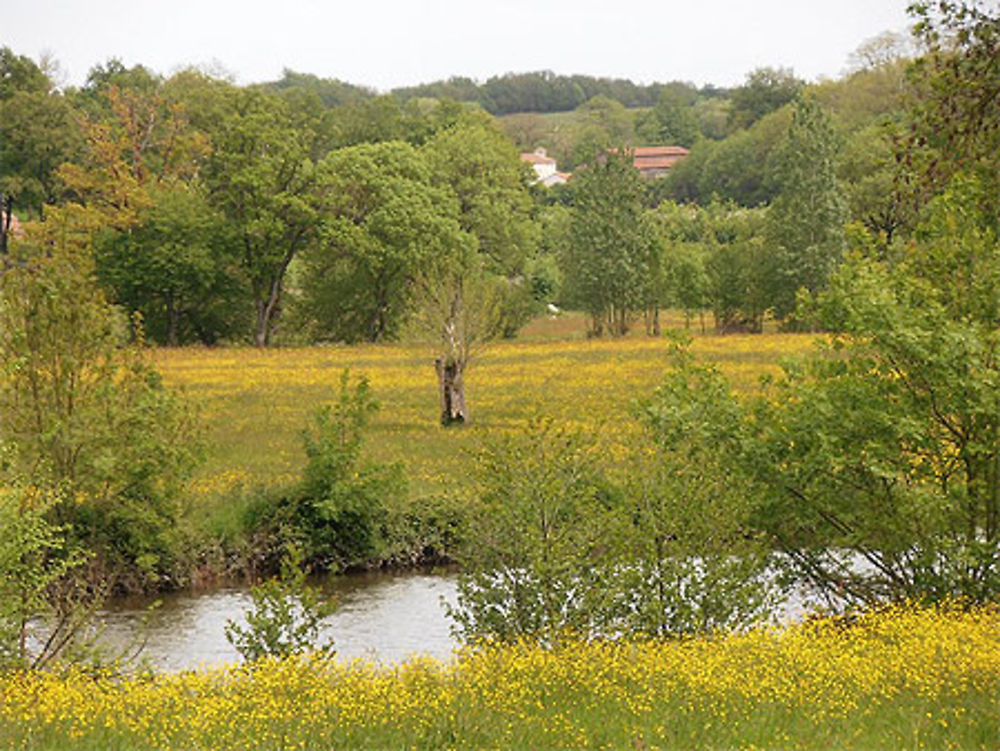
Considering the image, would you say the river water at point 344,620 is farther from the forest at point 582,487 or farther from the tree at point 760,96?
the tree at point 760,96

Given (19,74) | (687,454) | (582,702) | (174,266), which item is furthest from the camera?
(19,74)

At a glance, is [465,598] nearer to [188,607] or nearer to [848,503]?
[848,503]

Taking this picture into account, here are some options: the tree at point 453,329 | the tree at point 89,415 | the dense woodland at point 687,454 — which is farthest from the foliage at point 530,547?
the tree at point 453,329

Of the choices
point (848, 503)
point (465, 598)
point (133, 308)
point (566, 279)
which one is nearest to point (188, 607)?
point (465, 598)

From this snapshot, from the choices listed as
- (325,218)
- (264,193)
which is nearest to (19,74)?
(264,193)

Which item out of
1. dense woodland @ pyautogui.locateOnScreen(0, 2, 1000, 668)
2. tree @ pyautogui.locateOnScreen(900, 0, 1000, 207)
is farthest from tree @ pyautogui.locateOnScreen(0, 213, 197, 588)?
tree @ pyautogui.locateOnScreen(900, 0, 1000, 207)

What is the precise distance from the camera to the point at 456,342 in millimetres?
40219

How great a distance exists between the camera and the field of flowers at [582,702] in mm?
10570

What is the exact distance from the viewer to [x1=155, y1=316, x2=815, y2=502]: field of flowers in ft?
112

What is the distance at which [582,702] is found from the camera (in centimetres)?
1169

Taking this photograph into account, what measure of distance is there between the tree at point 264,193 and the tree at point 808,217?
984 inches

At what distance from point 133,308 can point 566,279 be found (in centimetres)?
2453

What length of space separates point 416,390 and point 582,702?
3637cm

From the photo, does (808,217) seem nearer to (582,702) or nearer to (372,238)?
(372,238)
